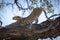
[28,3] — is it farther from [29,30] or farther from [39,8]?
[29,30]

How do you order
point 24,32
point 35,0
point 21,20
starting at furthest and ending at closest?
point 35,0 → point 21,20 → point 24,32

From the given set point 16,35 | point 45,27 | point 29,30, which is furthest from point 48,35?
point 16,35

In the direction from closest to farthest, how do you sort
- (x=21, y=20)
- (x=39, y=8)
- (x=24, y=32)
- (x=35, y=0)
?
(x=24, y=32) < (x=21, y=20) < (x=39, y=8) < (x=35, y=0)

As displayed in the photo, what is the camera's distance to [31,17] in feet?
6.95

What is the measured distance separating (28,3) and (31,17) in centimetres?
41

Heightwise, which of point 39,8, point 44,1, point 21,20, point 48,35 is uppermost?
point 44,1

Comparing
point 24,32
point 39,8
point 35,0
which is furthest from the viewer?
point 35,0

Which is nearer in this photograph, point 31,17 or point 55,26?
point 55,26

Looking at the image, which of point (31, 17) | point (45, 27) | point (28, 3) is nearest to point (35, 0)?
point (28, 3)

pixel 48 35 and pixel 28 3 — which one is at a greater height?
pixel 28 3

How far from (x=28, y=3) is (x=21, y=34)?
767 millimetres

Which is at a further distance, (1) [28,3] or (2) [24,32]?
(1) [28,3]

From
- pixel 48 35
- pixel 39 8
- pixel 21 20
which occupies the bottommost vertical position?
pixel 48 35

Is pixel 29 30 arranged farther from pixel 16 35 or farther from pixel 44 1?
pixel 44 1
